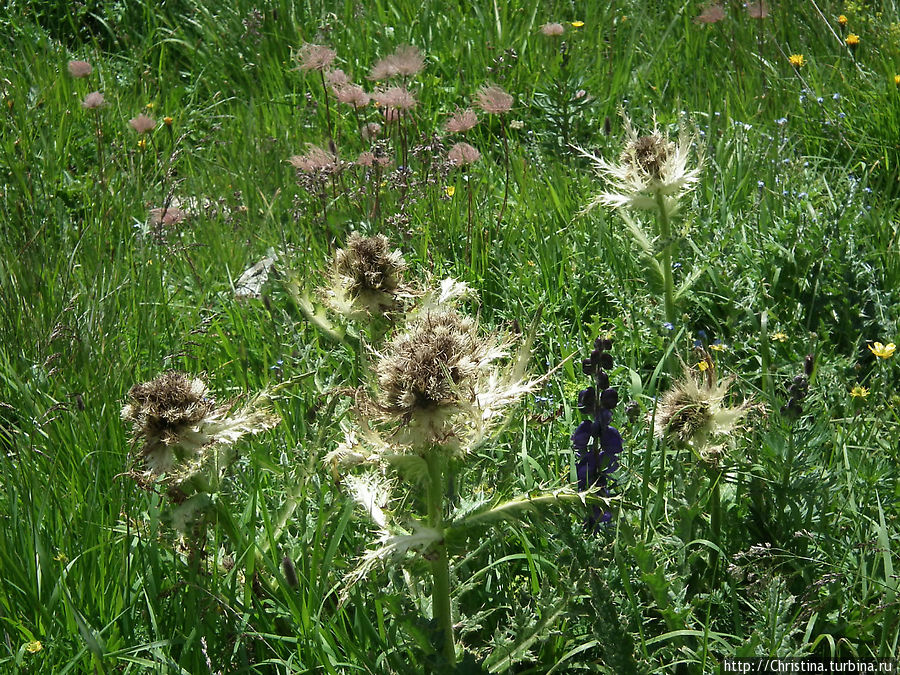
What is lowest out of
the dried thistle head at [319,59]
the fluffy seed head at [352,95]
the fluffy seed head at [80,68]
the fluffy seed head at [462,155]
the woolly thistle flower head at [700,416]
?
the fluffy seed head at [80,68]

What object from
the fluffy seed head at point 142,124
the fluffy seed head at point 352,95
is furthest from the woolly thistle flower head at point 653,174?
the fluffy seed head at point 142,124

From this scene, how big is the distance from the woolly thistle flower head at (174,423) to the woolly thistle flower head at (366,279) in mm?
446

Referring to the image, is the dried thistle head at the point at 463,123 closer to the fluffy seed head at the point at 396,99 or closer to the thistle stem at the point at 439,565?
the fluffy seed head at the point at 396,99

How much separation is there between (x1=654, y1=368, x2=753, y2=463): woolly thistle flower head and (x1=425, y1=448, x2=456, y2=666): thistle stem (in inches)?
22.6

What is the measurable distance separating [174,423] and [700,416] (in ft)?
3.79

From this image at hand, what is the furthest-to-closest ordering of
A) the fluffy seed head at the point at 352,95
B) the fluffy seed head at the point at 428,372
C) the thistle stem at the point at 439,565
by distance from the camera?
the fluffy seed head at the point at 352,95
the thistle stem at the point at 439,565
the fluffy seed head at the point at 428,372

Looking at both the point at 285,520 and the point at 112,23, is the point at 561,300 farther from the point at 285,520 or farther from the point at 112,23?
the point at 112,23

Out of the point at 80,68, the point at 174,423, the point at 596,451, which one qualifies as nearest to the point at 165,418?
the point at 174,423

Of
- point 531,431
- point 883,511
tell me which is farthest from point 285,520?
point 883,511

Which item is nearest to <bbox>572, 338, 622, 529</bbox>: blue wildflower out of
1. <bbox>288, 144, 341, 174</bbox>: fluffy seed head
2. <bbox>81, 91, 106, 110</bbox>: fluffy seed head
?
<bbox>288, 144, 341, 174</bbox>: fluffy seed head

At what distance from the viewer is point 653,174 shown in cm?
267

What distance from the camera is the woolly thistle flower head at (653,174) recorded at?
2.66 metres

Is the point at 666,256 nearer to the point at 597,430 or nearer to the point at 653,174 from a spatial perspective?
the point at 653,174

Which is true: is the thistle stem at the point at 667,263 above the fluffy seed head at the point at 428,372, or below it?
below
